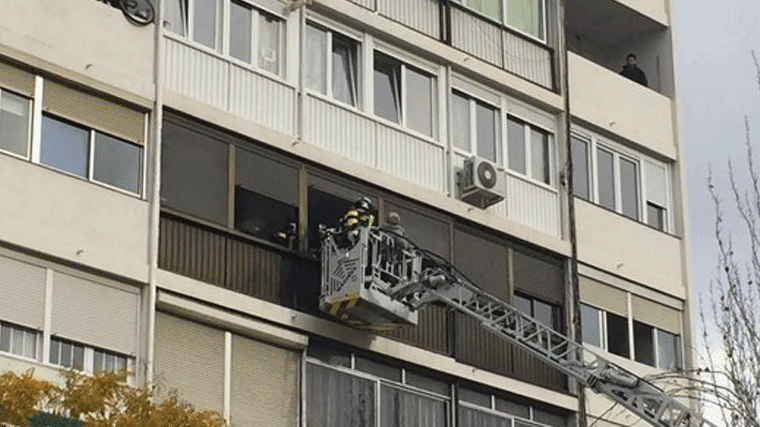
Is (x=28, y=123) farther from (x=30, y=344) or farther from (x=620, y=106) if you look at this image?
(x=620, y=106)

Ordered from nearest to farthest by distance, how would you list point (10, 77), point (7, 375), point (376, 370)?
point (7, 375) < point (10, 77) < point (376, 370)

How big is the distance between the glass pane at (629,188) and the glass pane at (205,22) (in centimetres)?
994

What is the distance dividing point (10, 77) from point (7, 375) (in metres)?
5.95

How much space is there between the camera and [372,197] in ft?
104

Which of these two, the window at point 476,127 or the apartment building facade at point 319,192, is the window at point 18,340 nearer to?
the apartment building facade at point 319,192

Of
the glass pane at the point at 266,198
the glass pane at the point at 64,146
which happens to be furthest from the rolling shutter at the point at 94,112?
the glass pane at the point at 266,198

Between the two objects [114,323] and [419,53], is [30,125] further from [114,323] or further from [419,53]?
[419,53]

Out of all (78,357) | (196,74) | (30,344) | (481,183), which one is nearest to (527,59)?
(481,183)

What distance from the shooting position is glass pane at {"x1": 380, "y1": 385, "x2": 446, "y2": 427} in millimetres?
31000

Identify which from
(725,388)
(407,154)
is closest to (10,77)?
(407,154)

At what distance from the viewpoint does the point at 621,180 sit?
37438mm

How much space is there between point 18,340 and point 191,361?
9.68 ft

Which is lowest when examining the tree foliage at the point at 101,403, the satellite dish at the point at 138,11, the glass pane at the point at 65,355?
the tree foliage at the point at 101,403

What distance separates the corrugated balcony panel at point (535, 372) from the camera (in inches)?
1324
